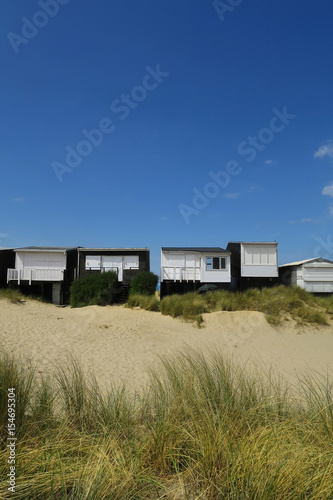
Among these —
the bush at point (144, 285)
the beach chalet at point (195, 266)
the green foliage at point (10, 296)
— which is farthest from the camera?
the beach chalet at point (195, 266)

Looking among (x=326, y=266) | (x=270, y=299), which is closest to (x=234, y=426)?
(x=270, y=299)

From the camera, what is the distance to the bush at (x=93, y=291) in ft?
76.9

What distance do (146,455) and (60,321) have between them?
50.9ft

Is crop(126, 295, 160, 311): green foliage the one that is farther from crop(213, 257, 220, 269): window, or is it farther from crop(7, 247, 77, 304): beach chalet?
crop(7, 247, 77, 304): beach chalet

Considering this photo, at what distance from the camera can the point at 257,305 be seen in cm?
1927

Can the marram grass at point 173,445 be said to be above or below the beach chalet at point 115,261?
below

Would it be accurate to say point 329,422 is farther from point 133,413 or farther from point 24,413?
point 24,413

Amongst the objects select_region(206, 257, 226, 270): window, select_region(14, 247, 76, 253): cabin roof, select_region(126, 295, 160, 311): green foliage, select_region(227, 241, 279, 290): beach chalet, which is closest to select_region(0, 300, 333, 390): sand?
select_region(126, 295, 160, 311): green foliage

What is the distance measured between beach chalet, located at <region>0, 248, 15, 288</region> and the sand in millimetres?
8545

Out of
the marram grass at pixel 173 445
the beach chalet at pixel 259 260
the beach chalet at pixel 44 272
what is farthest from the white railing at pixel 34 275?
the marram grass at pixel 173 445

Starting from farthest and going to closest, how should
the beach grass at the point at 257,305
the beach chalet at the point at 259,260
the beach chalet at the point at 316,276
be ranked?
the beach chalet at the point at 316,276 < the beach chalet at the point at 259,260 < the beach grass at the point at 257,305

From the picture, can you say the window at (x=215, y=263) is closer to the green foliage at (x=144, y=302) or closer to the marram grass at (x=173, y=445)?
the green foliage at (x=144, y=302)

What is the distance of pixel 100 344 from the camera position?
13.3 meters

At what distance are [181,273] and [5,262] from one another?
1583 cm
